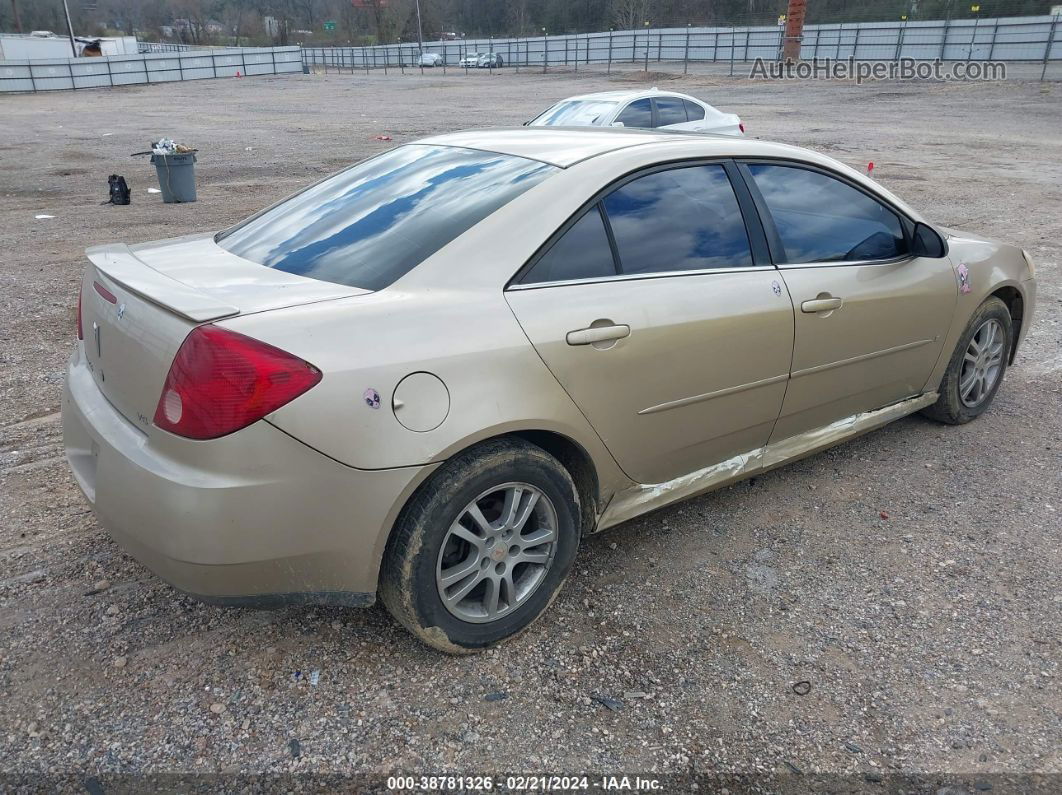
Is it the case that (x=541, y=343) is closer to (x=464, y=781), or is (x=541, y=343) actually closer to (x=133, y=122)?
(x=464, y=781)

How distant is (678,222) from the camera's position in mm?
3242

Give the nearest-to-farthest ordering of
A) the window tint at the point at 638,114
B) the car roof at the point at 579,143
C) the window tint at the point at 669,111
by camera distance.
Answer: the car roof at the point at 579,143 → the window tint at the point at 638,114 → the window tint at the point at 669,111

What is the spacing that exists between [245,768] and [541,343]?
5.00ft

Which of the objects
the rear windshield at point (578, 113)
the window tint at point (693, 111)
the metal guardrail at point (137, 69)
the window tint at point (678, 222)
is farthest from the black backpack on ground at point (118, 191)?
the metal guardrail at point (137, 69)

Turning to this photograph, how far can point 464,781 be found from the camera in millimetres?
2320

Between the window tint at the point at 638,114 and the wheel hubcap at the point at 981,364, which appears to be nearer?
the wheel hubcap at the point at 981,364

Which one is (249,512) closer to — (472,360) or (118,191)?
(472,360)

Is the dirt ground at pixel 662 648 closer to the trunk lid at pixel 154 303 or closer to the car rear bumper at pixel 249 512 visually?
the car rear bumper at pixel 249 512

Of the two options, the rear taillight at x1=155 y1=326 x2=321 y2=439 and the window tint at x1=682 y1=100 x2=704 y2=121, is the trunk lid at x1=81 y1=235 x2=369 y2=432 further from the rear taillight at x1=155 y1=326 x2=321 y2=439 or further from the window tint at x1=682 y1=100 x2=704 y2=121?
the window tint at x1=682 y1=100 x2=704 y2=121

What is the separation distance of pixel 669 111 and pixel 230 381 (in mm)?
12557

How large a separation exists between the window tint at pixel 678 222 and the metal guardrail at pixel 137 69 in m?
→ 48.7

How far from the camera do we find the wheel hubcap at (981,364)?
4598 millimetres

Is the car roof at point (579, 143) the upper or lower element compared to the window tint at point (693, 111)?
upper

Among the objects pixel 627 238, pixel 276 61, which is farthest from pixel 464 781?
pixel 276 61
